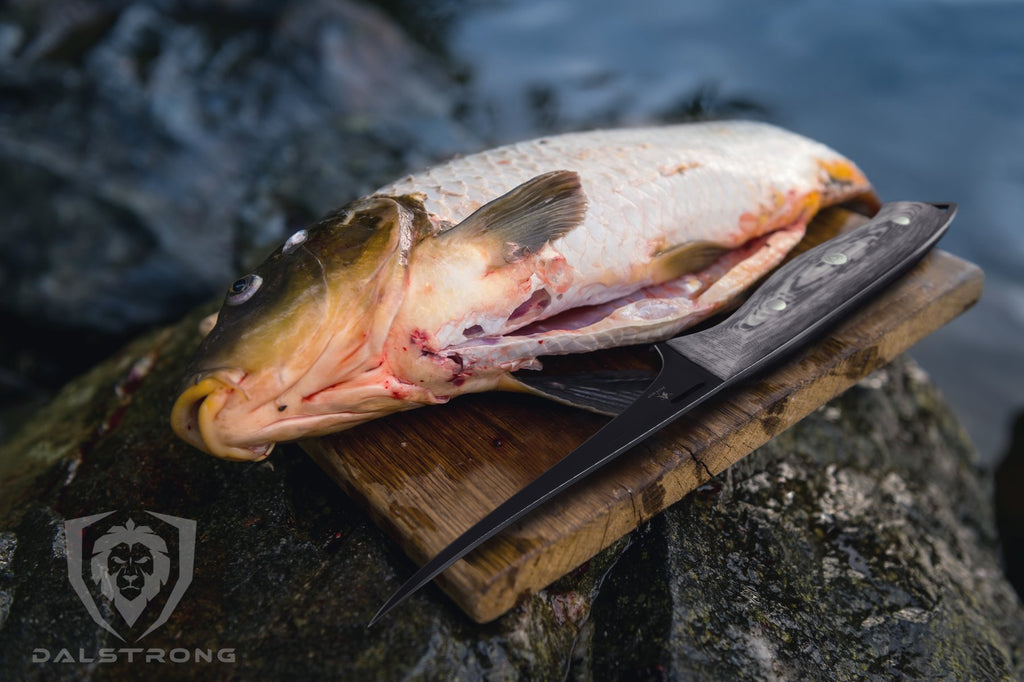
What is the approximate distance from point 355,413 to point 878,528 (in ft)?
6.25

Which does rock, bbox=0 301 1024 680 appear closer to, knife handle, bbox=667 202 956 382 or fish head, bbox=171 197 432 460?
fish head, bbox=171 197 432 460

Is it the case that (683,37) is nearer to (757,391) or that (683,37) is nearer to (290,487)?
(757,391)

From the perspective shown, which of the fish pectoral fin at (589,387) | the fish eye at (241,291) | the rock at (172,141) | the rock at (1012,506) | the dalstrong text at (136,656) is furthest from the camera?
the rock at (172,141)

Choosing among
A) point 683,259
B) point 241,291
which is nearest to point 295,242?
point 241,291

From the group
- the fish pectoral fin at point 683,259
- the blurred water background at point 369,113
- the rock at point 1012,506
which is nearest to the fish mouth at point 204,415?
the fish pectoral fin at point 683,259

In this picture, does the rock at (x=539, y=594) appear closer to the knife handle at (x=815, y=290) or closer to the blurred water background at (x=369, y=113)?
the knife handle at (x=815, y=290)

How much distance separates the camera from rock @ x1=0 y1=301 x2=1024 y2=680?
2004 mm

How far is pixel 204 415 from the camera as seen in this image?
2.04 metres

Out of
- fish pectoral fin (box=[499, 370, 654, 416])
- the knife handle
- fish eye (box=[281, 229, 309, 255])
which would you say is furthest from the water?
fish eye (box=[281, 229, 309, 255])

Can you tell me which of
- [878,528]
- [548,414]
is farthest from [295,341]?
[878,528]

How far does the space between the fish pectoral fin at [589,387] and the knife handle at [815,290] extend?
0.61 feet

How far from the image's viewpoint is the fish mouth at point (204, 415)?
2053 mm

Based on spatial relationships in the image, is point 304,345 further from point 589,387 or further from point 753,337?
point 753,337

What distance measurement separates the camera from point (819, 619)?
2.35 meters
